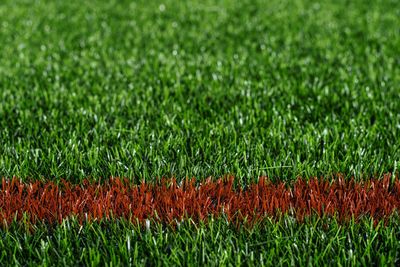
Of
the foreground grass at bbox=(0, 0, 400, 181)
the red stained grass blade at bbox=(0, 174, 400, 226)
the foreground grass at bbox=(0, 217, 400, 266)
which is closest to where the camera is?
the foreground grass at bbox=(0, 217, 400, 266)

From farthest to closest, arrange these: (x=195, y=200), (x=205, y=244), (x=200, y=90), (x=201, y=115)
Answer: (x=200, y=90) < (x=201, y=115) < (x=195, y=200) < (x=205, y=244)

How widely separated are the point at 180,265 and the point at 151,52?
343cm

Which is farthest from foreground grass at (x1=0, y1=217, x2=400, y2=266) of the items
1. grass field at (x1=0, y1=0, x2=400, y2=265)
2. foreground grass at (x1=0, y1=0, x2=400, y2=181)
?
foreground grass at (x1=0, y1=0, x2=400, y2=181)

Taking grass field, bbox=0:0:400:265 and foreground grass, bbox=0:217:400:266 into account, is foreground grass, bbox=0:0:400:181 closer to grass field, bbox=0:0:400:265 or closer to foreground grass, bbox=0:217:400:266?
grass field, bbox=0:0:400:265

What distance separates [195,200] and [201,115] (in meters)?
1.34

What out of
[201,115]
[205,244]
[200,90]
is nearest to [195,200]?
[205,244]

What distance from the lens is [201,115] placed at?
3.99 m

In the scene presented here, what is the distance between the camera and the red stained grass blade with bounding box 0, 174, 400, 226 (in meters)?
2.61

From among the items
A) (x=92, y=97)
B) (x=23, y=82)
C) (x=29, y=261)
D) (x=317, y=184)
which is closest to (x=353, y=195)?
(x=317, y=184)

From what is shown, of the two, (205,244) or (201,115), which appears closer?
(205,244)

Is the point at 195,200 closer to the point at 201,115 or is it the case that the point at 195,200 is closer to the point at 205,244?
the point at 205,244

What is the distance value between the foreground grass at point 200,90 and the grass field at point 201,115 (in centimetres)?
1

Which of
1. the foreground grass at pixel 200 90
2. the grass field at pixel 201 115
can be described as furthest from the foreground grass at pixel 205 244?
the foreground grass at pixel 200 90

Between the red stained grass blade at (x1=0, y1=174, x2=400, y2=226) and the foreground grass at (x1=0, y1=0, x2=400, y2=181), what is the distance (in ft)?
0.50
